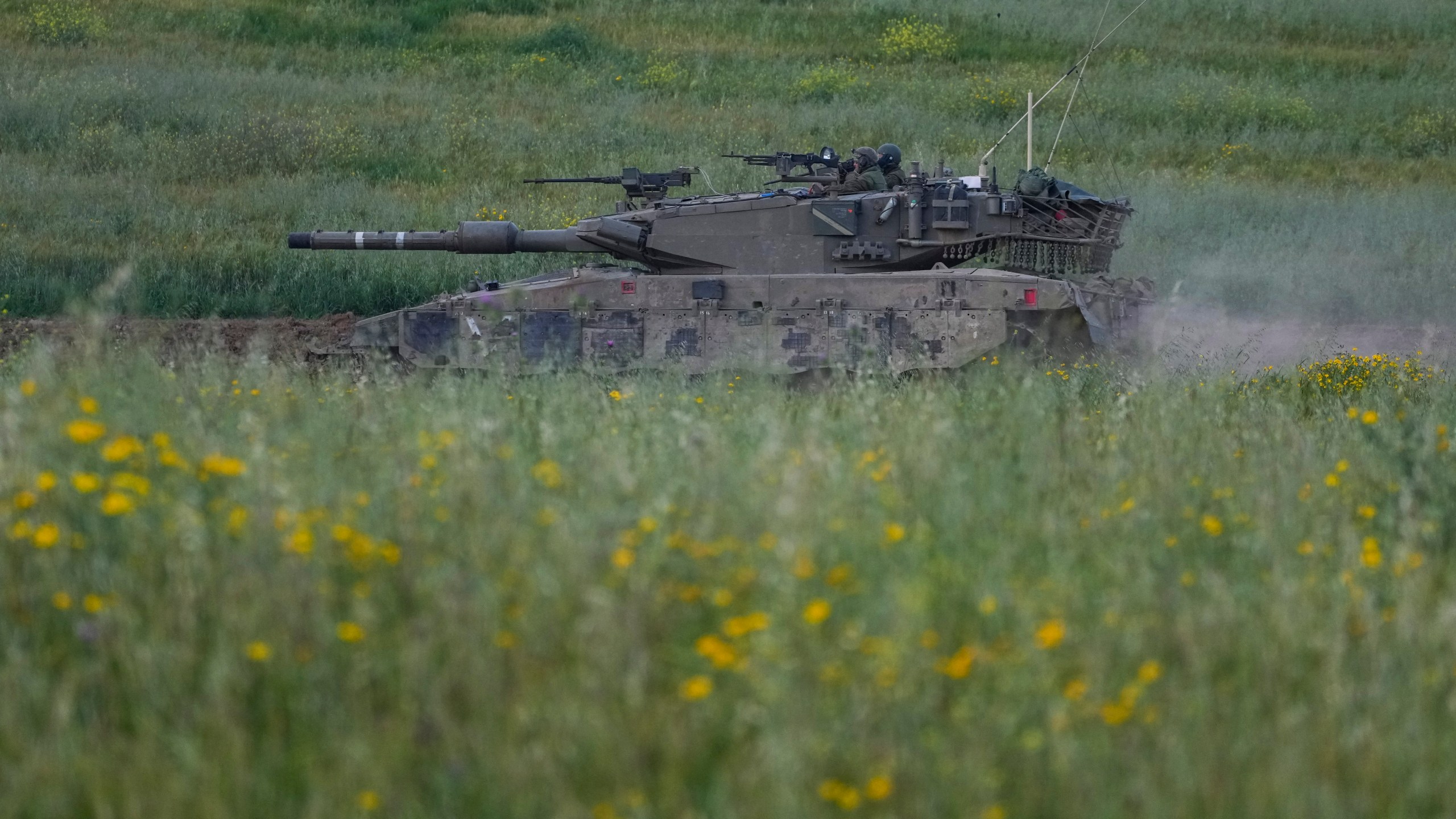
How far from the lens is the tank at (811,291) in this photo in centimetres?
1367

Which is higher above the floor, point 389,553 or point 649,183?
point 649,183

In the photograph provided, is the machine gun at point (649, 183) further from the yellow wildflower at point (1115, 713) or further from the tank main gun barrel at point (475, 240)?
the yellow wildflower at point (1115, 713)

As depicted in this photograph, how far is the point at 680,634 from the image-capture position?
432cm

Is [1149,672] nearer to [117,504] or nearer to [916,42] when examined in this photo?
[117,504]

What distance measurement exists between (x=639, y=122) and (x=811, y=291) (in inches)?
589

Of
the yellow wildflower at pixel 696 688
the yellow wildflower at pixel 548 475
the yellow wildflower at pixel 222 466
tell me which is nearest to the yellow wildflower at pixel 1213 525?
the yellow wildflower at pixel 696 688

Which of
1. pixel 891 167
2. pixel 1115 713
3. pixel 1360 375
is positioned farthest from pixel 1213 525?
pixel 891 167

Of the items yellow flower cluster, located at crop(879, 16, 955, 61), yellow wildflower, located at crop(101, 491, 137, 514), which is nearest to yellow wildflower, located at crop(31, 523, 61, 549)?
yellow wildflower, located at crop(101, 491, 137, 514)

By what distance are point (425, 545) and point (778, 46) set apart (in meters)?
30.6

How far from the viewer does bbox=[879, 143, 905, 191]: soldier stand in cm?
1494

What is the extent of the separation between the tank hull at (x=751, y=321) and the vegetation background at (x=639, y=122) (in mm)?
6726

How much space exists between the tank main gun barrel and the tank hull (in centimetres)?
97

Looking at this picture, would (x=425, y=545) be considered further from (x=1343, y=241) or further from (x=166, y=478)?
(x=1343, y=241)

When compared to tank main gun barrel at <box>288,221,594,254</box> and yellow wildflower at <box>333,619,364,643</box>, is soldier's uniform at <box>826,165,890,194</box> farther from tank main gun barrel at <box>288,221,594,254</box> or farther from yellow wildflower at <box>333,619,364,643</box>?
yellow wildflower at <box>333,619,364,643</box>
